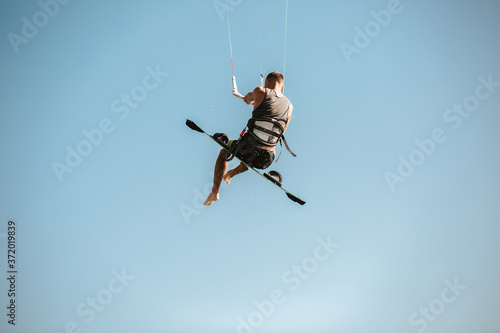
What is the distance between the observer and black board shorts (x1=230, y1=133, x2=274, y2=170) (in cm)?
662

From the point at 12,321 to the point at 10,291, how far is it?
1223 millimetres

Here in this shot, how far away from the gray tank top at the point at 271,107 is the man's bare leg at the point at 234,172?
3.02ft

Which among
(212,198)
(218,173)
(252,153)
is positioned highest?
(252,153)

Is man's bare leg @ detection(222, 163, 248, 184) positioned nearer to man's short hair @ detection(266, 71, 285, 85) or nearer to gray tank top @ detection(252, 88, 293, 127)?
gray tank top @ detection(252, 88, 293, 127)

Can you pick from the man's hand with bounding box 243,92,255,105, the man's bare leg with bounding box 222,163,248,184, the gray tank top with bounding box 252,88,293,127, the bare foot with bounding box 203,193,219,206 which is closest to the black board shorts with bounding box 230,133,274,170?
the man's bare leg with bounding box 222,163,248,184

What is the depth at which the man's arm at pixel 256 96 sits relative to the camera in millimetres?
6297

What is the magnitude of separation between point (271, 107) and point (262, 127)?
13.1 inches

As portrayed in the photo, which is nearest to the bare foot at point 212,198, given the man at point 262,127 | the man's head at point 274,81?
the man at point 262,127

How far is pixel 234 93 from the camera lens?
6.40 m

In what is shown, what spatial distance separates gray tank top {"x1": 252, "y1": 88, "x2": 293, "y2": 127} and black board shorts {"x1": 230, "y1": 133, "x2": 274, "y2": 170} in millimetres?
389

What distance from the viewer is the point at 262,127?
650 cm

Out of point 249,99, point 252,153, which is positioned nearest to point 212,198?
point 252,153

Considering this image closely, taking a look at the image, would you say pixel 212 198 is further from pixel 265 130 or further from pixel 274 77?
pixel 274 77

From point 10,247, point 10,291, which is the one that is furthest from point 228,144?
point 10,291
